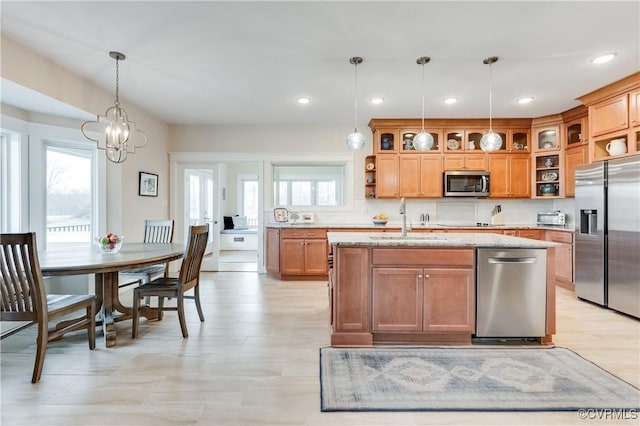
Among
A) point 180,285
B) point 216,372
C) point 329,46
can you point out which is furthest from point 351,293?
point 329,46

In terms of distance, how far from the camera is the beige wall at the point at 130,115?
2.87 metres

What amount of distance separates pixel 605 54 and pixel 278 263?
4449 mm

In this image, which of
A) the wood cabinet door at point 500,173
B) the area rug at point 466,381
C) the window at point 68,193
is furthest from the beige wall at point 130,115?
the wood cabinet door at point 500,173

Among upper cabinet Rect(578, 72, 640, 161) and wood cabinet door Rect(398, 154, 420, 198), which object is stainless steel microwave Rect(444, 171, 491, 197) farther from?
upper cabinet Rect(578, 72, 640, 161)

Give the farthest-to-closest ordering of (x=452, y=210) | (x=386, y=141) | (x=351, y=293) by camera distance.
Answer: (x=452, y=210), (x=386, y=141), (x=351, y=293)

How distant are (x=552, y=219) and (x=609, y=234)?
1631mm

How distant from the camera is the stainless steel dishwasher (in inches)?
109

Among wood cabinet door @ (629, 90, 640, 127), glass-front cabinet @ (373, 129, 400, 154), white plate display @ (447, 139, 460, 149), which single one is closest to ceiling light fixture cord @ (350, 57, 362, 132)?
glass-front cabinet @ (373, 129, 400, 154)

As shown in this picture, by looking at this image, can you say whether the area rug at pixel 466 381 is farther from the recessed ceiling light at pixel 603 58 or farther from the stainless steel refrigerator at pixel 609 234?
the recessed ceiling light at pixel 603 58

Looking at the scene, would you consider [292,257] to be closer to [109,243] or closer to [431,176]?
[431,176]

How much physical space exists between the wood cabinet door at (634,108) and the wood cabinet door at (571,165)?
3.97ft

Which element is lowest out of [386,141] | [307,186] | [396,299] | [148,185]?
[396,299]

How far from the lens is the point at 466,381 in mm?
2199

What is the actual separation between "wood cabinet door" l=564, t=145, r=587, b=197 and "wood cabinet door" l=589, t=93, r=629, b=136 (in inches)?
31.7
